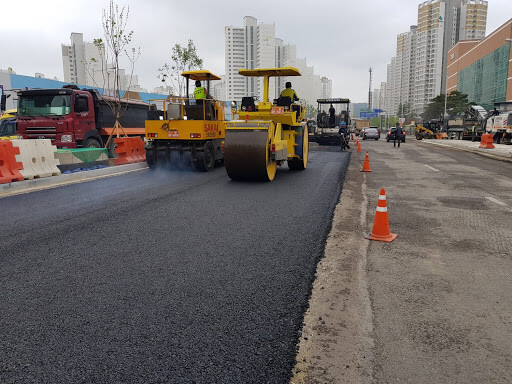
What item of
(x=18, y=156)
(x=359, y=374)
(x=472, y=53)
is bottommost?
(x=359, y=374)

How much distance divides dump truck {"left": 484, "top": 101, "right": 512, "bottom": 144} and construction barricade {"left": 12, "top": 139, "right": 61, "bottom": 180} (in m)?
30.0

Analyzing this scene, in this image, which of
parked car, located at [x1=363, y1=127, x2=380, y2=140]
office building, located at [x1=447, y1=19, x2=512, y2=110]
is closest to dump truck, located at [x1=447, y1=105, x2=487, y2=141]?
parked car, located at [x1=363, y1=127, x2=380, y2=140]

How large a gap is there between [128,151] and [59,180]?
13.4 ft

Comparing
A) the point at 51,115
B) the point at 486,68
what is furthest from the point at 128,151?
the point at 486,68

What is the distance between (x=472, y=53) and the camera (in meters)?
89.4

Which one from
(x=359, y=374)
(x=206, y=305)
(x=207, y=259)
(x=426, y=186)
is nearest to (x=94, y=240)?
(x=207, y=259)

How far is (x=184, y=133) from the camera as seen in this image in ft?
38.2

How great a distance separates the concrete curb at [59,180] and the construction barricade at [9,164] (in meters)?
0.19

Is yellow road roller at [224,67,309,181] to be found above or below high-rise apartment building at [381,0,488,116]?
below

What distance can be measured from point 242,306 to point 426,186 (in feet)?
25.9

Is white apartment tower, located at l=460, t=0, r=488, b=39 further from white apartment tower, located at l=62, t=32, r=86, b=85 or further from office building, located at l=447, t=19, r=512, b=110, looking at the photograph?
white apartment tower, located at l=62, t=32, r=86, b=85

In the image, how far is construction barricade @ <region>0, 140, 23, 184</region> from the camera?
8.80 meters

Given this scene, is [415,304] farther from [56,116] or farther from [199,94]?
[56,116]

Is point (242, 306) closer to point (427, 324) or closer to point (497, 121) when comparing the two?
point (427, 324)
